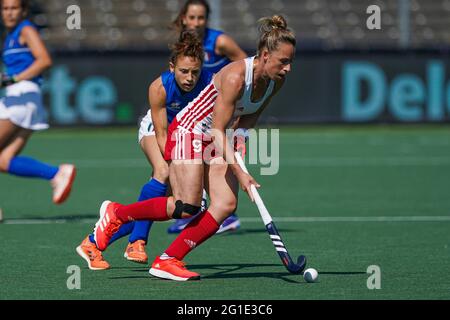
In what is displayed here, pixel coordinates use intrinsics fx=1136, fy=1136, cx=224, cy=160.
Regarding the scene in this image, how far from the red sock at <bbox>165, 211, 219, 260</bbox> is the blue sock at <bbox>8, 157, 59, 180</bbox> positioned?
3022 millimetres

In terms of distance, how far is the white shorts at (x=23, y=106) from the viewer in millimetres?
9250

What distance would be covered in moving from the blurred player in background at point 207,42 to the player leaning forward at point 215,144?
6.61 ft

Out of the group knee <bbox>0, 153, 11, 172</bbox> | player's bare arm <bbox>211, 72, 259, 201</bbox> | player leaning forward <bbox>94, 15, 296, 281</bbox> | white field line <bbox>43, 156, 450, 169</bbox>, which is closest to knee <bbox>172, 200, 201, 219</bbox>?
player leaning forward <bbox>94, 15, 296, 281</bbox>

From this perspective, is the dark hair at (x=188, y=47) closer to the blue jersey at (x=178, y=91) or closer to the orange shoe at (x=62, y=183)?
the blue jersey at (x=178, y=91)

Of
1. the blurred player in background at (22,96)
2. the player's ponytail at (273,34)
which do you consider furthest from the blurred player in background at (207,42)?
the player's ponytail at (273,34)

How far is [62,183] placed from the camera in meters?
9.13

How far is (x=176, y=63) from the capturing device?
22.2 ft

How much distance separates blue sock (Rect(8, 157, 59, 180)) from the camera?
30.4 ft

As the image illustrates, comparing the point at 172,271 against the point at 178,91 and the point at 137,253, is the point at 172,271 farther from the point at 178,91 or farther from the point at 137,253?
the point at 178,91

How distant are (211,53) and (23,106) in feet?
5.24

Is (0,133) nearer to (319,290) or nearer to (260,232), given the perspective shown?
(260,232)

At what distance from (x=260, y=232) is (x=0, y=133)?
227 cm

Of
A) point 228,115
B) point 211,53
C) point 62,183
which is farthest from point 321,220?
point 228,115

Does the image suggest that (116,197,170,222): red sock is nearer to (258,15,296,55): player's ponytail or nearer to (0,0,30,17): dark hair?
(258,15,296,55): player's ponytail
